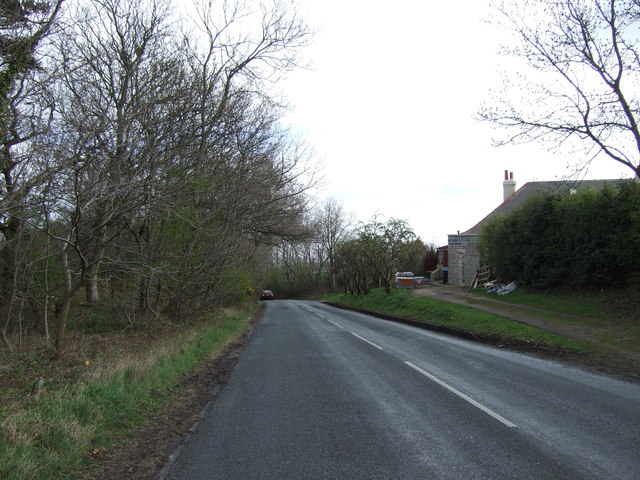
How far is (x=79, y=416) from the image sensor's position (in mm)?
5520

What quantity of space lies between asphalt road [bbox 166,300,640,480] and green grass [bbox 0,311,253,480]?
0.96m

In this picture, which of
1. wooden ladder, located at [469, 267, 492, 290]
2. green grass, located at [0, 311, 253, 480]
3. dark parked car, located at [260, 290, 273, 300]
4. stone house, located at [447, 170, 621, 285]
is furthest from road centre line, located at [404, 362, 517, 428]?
dark parked car, located at [260, 290, 273, 300]

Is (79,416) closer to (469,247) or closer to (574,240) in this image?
(574,240)

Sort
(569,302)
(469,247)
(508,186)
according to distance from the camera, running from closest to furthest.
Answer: (569,302) → (469,247) → (508,186)

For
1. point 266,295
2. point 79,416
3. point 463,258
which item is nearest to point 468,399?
point 79,416

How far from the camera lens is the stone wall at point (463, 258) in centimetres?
3297

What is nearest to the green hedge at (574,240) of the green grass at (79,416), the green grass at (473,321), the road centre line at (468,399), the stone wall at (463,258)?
the green grass at (473,321)

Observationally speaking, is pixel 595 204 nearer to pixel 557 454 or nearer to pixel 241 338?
pixel 241 338

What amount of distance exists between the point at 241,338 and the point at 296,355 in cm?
495

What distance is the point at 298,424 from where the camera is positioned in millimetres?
5828

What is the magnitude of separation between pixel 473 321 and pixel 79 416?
44.8ft

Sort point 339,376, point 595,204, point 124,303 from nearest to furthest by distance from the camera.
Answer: point 339,376 < point 124,303 < point 595,204

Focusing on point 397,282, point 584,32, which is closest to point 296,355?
point 584,32

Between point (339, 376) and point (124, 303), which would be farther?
point (124, 303)
